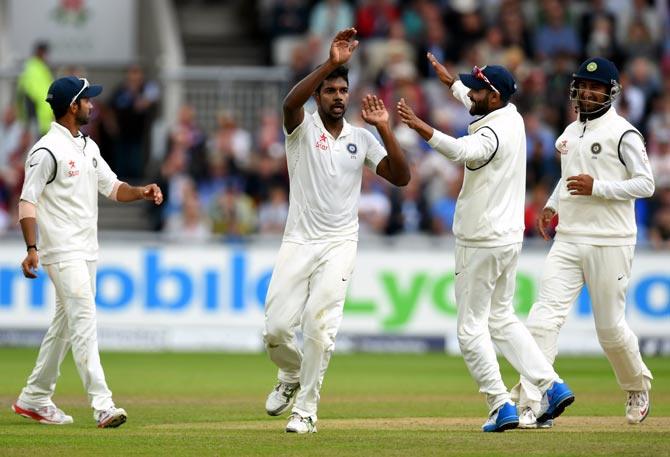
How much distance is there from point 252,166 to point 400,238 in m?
2.77

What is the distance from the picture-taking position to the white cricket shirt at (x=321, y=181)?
10273mm

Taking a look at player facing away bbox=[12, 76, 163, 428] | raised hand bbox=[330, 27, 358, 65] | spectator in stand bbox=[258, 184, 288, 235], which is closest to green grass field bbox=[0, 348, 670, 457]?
player facing away bbox=[12, 76, 163, 428]

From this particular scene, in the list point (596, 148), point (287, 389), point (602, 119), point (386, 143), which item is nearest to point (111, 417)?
point (287, 389)

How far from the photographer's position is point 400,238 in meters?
19.3

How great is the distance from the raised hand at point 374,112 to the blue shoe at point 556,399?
214cm

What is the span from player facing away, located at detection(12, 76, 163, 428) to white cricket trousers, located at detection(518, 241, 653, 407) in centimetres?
284

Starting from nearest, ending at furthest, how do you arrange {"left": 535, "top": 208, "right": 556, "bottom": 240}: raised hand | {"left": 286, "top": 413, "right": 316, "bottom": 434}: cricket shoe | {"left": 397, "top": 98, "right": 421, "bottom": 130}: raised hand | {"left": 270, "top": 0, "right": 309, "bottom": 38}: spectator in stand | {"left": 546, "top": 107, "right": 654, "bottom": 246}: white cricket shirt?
{"left": 397, "top": 98, "right": 421, "bottom": 130}: raised hand < {"left": 286, "top": 413, "right": 316, "bottom": 434}: cricket shoe < {"left": 546, "top": 107, "right": 654, "bottom": 246}: white cricket shirt < {"left": 535, "top": 208, "right": 556, "bottom": 240}: raised hand < {"left": 270, "top": 0, "right": 309, "bottom": 38}: spectator in stand

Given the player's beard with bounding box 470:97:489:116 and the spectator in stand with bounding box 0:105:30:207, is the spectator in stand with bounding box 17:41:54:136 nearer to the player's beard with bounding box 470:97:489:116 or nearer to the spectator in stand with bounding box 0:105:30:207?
the spectator in stand with bounding box 0:105:30:207

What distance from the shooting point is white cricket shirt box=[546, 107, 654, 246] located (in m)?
10.7

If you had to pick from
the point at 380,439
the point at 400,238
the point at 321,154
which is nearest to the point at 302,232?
the point at 321,154

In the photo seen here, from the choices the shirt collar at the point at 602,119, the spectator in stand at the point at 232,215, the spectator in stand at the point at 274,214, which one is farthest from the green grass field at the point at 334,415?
the spectator in stand at the point at 274,214

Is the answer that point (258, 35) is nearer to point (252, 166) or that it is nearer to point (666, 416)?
point (252, 166)

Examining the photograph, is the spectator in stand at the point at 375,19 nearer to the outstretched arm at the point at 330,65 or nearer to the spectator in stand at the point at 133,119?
the spectator in stand at the point at 133,119

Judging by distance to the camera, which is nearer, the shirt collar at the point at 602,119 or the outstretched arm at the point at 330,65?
the outstretched arm at the point at 330,65
